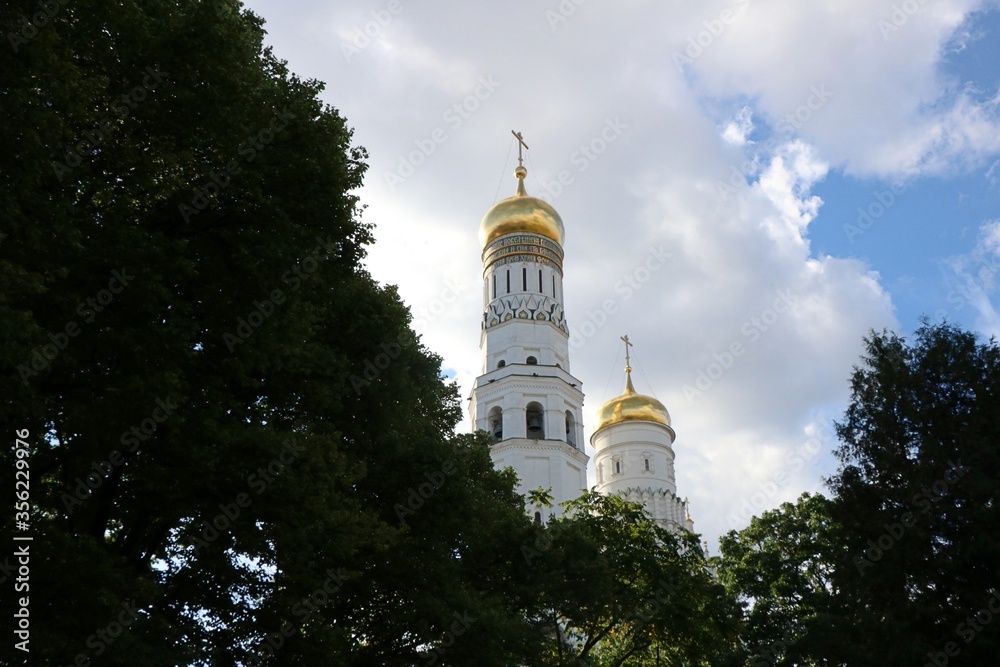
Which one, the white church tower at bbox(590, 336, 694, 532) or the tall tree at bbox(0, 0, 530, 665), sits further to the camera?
the white church tower at bbox(590, 336, 694, 532)

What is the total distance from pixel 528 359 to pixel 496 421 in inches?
121

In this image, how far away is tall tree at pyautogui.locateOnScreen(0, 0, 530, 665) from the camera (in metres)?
9.89

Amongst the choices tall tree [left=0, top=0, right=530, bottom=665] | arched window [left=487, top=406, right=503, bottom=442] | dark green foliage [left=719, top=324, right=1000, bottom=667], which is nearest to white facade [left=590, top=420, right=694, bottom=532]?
arched window [left=487, top=406, right=503, bottom=442]

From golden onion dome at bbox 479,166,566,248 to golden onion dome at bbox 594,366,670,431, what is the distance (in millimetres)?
11686

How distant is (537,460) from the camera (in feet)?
131

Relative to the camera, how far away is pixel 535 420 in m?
41.9

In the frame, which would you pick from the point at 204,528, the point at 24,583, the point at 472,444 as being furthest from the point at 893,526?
the point at 24,583

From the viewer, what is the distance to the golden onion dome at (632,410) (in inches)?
2108

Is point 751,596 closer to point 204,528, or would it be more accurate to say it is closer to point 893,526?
point 893,526

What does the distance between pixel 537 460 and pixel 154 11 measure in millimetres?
30569

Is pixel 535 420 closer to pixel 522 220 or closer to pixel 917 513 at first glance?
pixel 522 220

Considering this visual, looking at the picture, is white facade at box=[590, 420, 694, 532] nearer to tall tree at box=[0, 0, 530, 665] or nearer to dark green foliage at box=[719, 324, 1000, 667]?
dark green foliage at box=[719, 324, 1000, 667]

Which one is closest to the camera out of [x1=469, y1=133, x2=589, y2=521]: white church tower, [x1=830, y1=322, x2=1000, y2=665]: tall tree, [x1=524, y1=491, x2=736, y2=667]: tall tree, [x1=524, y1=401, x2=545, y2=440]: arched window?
[x1=830, y1=322, x2=1000, y2=665]: tall tree

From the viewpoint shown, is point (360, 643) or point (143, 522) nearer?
point (143, 522)
